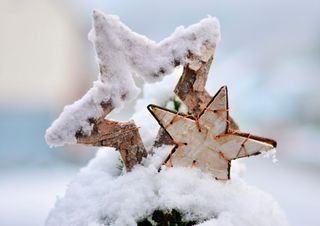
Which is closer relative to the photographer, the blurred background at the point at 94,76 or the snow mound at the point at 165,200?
the snow mound at the point at 165,200

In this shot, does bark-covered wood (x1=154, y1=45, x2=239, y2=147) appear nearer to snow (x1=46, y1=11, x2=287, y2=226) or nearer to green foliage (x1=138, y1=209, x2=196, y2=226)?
snow (x1=46, y1=11, x2=287, y2=226)

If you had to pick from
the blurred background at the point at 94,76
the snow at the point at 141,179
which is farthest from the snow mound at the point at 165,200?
the blurred background at the point at 94,76

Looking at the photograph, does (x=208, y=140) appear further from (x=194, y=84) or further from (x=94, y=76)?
(x=94, y=76)

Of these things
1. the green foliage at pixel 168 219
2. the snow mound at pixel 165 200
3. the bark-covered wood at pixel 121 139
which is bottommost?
the green foliage at pixel 168 219

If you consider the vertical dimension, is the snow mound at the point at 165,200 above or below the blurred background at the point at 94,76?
below

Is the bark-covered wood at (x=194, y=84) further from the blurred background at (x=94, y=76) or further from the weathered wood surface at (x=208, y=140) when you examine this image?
the blurred background at (x=94, y=76)

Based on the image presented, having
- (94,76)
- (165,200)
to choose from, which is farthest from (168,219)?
(94,76)
